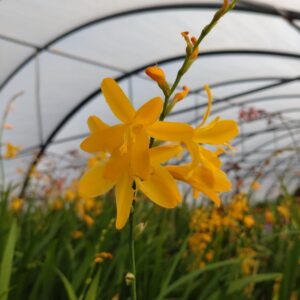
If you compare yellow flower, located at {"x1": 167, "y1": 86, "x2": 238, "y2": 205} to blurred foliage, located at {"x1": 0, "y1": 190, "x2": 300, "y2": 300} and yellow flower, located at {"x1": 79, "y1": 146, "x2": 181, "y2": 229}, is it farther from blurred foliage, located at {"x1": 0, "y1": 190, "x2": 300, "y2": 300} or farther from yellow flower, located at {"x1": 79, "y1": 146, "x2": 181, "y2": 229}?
blurred foliage, located at {"x1": 0, "y1": 190, "x2": 300, "y2": 300}

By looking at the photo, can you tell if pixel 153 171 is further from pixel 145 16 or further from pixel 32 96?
pixel 32 96

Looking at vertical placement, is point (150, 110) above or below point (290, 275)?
above

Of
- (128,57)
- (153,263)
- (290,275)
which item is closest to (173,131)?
(290,275)

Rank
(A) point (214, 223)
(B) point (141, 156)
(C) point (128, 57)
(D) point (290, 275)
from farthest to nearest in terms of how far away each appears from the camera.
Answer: (C) point (128, 57), (A) point (214, 223), (D) point (290, 275), (B) point (141, 156)

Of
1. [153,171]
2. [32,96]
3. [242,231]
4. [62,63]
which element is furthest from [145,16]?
[153,171]

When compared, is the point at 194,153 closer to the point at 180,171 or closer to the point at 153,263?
the point at 180,171

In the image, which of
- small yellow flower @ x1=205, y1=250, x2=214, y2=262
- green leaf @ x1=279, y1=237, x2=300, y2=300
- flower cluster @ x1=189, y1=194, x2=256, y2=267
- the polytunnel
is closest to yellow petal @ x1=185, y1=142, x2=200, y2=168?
green leaf @ x1=279, y1=237, x2=300, y2=300

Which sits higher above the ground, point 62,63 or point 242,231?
point 62,63
